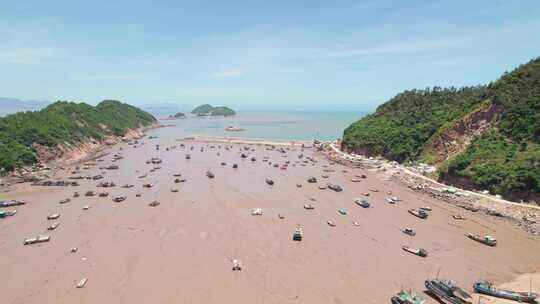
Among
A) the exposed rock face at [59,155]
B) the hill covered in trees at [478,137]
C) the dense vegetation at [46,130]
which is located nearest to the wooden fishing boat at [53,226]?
the exposed rock face at [59,155]

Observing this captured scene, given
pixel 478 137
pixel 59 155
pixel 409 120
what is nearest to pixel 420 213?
pixel 478 137

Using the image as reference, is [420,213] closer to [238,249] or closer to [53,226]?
[238,249]

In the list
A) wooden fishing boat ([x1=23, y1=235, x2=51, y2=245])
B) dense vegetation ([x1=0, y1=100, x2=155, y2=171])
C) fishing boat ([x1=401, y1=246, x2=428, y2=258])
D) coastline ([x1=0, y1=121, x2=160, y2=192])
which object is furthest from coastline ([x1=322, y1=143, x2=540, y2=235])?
dense vegetation ([x1=0, y1=100, x2=155, y2=171])

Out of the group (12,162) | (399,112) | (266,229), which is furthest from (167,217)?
(399,112)

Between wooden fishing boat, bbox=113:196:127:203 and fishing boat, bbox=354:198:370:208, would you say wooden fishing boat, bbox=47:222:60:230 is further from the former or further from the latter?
fishing boat, bbox=354:198:370:208

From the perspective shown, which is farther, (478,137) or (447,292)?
(478,137)

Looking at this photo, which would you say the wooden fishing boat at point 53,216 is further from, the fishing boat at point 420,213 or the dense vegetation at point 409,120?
the dense vegetation at point 409,120
